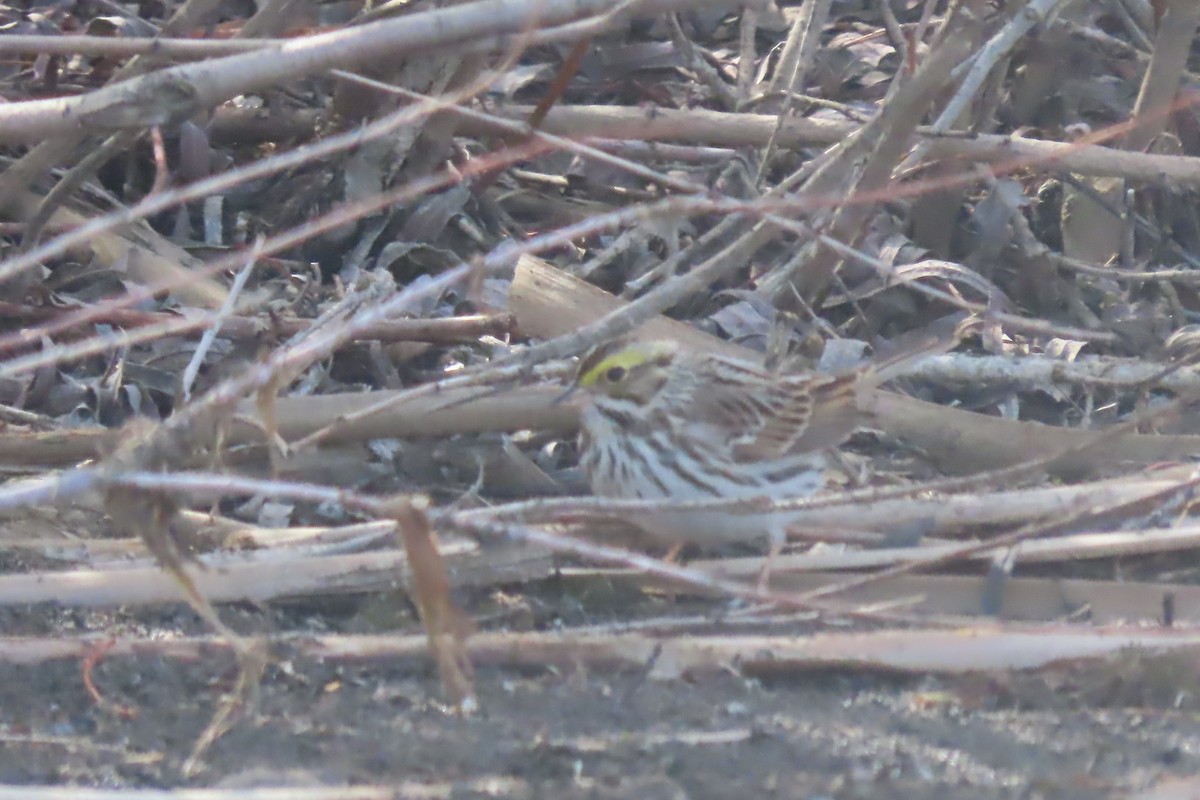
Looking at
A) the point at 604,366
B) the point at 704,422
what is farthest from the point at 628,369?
the point at 704,422

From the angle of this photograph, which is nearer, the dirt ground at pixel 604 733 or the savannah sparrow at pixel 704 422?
the dirt ground at pixel 604 733

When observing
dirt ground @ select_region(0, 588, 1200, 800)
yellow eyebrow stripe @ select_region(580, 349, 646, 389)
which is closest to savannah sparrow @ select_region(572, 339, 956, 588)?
yellow eyebrow stripe @ select_region(580, 349, 646, 389)

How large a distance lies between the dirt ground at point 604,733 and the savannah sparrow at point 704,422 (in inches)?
51.0

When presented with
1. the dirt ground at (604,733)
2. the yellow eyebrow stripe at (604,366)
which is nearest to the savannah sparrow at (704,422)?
the yellow eyebrow stripe at (604,366)

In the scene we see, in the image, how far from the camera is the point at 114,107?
12.0ft

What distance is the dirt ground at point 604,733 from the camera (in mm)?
2785

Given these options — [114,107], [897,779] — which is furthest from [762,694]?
[114,107]

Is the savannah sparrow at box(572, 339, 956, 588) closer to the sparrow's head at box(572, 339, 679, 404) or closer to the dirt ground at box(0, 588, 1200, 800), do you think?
the sparrow's head at box(572, 339, 679, 404)

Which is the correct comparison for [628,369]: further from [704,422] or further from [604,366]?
[704,422]

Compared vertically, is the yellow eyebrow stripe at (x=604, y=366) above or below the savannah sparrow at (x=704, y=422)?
above

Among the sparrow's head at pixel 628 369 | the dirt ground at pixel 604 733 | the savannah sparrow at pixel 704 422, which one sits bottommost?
the savannah sparrow at pixel 704 422

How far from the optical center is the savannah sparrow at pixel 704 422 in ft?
14.9

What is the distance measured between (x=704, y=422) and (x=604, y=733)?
6.14ft

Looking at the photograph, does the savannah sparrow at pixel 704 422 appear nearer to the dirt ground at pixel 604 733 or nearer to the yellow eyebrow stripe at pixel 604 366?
the yellow eyebrow stripe at pixel 604 366
